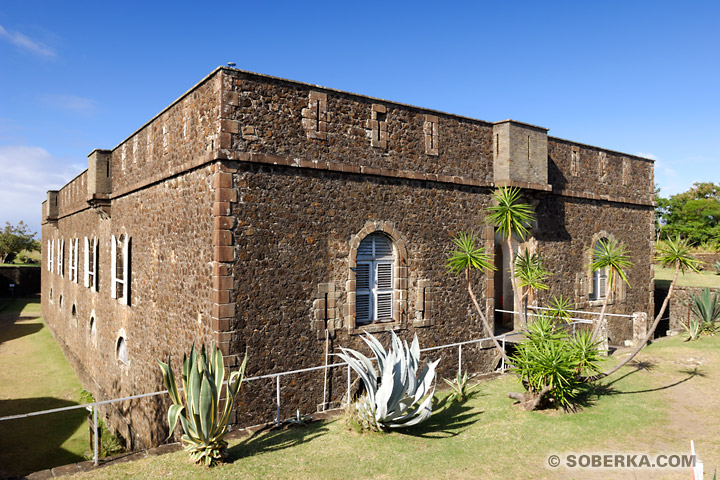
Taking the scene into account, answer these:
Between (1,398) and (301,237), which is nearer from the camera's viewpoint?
(301,237)

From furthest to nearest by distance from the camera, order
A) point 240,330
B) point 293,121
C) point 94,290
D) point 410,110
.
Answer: point 94,290, point 410,110, point 293,121, point 240,330

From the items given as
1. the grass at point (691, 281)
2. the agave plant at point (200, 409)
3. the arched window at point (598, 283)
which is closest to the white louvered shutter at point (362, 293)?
the agave plant at point (200, 409)

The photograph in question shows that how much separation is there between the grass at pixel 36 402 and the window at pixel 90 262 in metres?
3.53

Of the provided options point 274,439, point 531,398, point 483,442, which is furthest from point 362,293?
point 483,442

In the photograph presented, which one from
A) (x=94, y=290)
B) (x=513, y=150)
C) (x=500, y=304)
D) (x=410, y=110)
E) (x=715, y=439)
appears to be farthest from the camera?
(x=94, y=290)

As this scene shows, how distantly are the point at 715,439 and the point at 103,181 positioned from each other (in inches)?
608

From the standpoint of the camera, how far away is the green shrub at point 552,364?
777 cm

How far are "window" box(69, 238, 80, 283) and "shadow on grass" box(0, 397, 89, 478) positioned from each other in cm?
596

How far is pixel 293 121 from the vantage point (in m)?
9.02

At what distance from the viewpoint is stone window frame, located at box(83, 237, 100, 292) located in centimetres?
1600

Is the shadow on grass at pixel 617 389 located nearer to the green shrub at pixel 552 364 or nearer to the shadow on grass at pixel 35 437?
the green shrub at pixel 552 364

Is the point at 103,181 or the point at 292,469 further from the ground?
the point at 103,181

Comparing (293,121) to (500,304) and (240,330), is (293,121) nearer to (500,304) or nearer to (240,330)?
(240,330)

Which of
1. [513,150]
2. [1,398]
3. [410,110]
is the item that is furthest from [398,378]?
[1,398]
